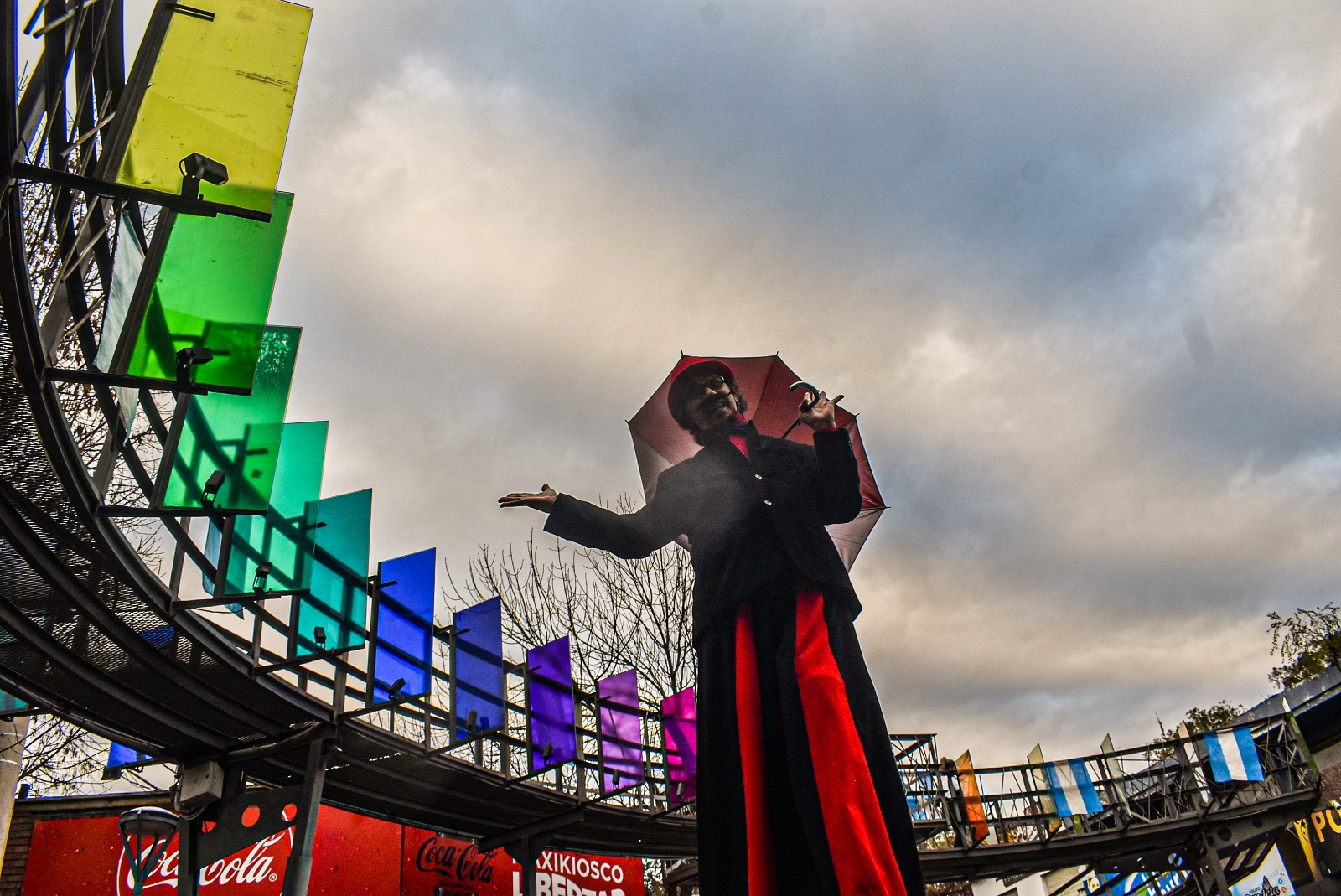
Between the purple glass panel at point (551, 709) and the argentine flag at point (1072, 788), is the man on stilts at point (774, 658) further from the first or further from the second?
the argentine flag at point (1072, 788)

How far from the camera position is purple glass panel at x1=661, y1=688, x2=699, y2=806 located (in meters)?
11.6

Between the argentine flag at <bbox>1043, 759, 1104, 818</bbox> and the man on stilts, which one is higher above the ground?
the argentine flag at <bbox>1043, 759, 1104, 818</bbox>

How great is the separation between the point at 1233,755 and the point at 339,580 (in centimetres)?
1428

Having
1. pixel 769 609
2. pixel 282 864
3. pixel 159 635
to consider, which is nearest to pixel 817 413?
pixel 769 609

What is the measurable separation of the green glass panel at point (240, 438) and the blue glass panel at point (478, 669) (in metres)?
3.71

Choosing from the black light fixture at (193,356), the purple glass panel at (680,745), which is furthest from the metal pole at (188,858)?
the purple glass panel at (680,745)

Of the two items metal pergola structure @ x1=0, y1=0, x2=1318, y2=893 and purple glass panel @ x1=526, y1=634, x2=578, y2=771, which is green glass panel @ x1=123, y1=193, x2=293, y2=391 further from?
purple glass panel @ x1=526, y1=634, x2=578, y2=771

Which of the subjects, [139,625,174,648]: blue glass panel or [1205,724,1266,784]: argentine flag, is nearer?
[139,625,174,648]: blue glass panel

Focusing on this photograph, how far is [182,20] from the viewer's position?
4.99 metres

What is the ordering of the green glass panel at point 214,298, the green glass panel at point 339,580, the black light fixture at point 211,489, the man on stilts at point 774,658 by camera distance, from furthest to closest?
the green glass panel at point 339,580
the black light fixture at point 211,489
the green glass panel at point 214,298
the man on stilts at point 774,658

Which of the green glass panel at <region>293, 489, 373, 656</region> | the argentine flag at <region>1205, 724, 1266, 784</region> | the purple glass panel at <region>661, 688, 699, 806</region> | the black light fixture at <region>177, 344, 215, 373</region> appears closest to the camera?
the black light fixture at <region>177, 344, 215, 373</region>

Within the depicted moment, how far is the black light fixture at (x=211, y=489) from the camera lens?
5.46 metres

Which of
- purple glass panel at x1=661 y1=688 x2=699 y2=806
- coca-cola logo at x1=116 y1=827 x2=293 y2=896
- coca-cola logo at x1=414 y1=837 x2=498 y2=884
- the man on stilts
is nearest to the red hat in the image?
the man on stilts

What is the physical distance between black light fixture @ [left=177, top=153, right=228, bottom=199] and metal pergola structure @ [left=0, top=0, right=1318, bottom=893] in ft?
0.83
